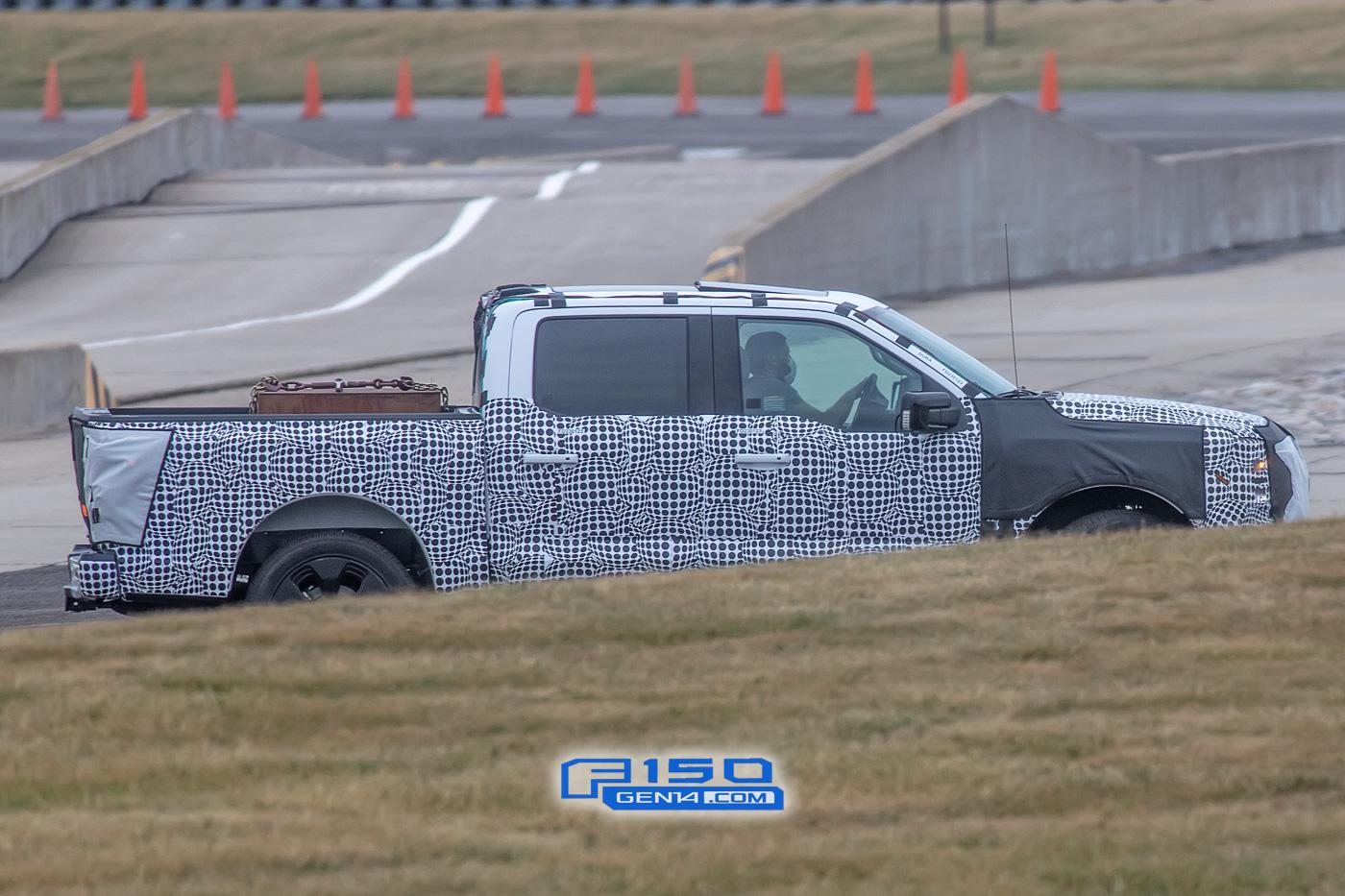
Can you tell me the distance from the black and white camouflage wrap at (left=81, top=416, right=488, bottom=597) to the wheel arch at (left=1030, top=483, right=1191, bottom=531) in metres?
2.52

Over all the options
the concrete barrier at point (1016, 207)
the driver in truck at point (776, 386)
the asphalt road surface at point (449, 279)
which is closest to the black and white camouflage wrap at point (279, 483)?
the driver in truck at point (776, 386)

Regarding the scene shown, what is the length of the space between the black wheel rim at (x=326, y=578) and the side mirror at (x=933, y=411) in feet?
7.81

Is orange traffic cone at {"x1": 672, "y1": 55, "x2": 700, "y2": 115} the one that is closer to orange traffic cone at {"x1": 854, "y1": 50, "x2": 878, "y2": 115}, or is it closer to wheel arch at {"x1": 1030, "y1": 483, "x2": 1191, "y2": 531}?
orange traffic cone at {"x1": 854, "y1": 50, "x2": 878, "y2": 115}

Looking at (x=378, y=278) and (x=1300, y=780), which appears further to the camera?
(x=378, y=278)

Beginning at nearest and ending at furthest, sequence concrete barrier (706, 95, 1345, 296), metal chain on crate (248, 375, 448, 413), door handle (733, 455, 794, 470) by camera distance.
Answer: door handle (733, 455, 794, 470) → metal chain on crate (248, 375, 448, 413) → concrete barrier (706, 95, 1345, 296)

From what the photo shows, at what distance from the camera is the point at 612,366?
926 centimetres

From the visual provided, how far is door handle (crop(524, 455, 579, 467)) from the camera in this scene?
29.7 ft

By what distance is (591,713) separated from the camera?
6.88 metres

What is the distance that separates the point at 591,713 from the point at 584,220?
18761mm

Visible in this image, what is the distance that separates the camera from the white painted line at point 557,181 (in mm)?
27125

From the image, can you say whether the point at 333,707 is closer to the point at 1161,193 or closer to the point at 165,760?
the point at 165,760

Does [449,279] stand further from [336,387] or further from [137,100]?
[137,100]

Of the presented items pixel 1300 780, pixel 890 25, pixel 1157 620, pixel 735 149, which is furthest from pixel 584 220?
pixel 890 25

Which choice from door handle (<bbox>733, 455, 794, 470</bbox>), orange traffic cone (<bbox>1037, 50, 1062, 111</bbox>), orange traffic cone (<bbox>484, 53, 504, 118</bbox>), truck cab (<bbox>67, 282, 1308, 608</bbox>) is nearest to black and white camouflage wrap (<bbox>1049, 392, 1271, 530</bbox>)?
truck cab (<bbox>67, 282, 1308, 608</bbox>)
